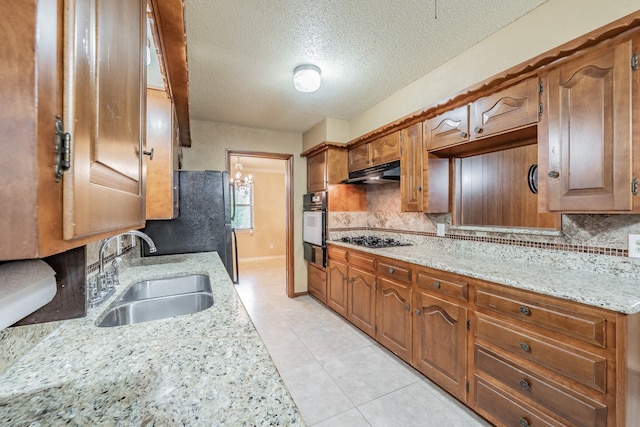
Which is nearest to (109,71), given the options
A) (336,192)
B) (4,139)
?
(4,139)

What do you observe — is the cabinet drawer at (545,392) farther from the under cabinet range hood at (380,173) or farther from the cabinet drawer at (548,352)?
the under cabinet range hood at (380,173)

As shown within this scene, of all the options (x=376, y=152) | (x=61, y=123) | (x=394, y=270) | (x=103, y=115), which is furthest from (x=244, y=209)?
(x=61, y=123)

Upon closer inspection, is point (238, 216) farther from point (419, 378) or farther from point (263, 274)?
point (419, 378)

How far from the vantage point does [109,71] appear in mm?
433

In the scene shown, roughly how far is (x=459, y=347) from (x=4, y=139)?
2060 mm

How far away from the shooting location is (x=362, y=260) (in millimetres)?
2676

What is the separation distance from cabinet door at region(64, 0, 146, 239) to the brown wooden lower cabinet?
169cm

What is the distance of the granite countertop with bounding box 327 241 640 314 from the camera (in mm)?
1127

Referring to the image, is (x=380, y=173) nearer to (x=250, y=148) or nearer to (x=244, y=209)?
(x=250, y=148)

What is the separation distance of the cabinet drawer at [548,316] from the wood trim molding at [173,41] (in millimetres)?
2110

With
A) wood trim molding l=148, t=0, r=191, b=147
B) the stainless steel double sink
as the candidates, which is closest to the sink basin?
the stainless steel double sink

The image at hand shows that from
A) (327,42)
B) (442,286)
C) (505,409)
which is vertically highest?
(327,42)

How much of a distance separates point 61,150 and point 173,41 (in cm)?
146

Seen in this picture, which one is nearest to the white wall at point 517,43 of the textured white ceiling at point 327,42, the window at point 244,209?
the textured white ceiling at point 327,42
